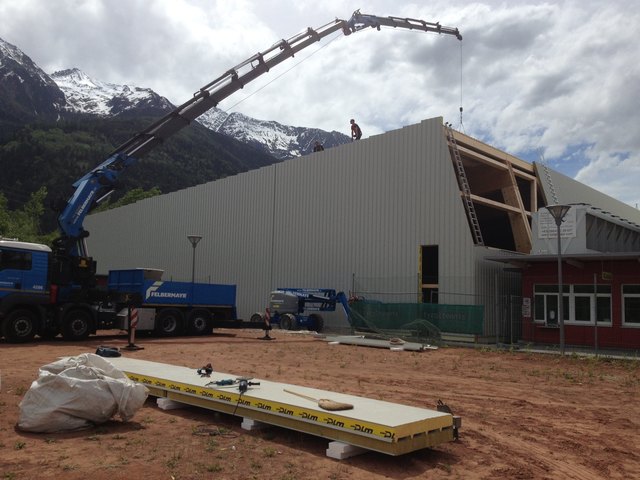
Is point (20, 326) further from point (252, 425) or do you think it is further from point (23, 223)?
point (23, 223)

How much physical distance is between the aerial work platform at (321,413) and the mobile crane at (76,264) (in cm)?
1144

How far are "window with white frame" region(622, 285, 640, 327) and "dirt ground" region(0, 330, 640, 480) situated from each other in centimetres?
592

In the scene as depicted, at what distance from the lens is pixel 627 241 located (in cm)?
2767

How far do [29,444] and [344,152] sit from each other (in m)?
24.7

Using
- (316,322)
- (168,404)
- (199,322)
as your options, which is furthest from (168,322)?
(168,404)

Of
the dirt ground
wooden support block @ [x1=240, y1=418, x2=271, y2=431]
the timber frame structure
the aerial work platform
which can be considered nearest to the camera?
the dirt ground

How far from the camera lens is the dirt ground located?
5.94 meters

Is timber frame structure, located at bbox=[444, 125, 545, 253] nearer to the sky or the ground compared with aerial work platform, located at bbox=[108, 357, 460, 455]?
nearer to the sky

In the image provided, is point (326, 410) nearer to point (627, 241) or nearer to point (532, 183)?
point (627, 241)

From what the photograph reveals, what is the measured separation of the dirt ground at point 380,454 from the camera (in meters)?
5.94

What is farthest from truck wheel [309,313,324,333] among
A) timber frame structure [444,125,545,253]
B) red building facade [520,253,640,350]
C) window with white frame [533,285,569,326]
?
window with white frame [533,285,569,326]

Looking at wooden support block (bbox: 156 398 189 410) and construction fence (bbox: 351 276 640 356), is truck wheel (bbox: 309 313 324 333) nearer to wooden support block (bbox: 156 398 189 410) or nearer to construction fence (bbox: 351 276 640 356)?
construction fence (bbox: 351 276 640 356)

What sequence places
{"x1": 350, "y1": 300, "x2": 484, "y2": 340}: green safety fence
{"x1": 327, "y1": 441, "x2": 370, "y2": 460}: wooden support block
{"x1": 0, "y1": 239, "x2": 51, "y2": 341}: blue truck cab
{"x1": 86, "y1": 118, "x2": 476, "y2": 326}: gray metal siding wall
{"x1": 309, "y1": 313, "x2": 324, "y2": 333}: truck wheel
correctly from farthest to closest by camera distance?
{"x1": 309, "y1": 313, "x2": 324, "y2": 333}: truck wheel
{"x1": 86, "y1": 118, "x2": 476, "y2": 326}: gray metal siding wall
{"x1": 350, "y1": 300, "x2": 484, "y2": 340}: green safety fence
{"x1": 0, "y1": 239, "x2": 51, "y2": 341}: blue truck cab
{"x1": 327, "y1": 441, "x2": 370, "y2": 460}: wooden support block

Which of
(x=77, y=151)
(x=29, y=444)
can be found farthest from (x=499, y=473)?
(x=77, y=151)
